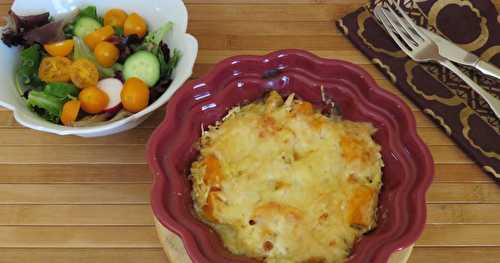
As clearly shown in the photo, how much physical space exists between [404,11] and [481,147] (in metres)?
0.46

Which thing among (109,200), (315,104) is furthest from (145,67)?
(315,104)

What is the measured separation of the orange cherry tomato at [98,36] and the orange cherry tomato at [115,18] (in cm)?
4

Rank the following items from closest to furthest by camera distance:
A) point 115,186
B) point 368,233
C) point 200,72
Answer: point 368,233 < point 115,186 < point 200,72

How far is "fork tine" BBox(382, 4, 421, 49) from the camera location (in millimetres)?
1435

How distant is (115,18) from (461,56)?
34.4 inches

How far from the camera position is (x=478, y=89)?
4.39 feet

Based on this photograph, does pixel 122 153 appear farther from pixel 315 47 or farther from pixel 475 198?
pixel 475 198

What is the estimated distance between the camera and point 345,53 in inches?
59.2

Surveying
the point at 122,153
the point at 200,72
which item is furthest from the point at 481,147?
the point at 122,153

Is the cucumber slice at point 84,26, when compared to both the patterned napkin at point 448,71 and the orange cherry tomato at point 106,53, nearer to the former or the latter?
the orange cherry tomato at point 106,53

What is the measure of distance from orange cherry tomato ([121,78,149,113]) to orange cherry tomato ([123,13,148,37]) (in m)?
0.20

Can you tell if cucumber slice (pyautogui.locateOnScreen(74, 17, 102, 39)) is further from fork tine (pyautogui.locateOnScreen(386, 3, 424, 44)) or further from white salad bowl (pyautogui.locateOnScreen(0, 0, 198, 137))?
fork tine (pyautogui.locateOnScreen(386, 3, 424, 44))

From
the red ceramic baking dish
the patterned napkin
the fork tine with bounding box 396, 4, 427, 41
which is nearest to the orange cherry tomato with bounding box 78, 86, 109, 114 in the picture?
the red ceramic baking dish

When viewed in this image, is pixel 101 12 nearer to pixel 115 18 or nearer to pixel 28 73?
pixel 115 18
